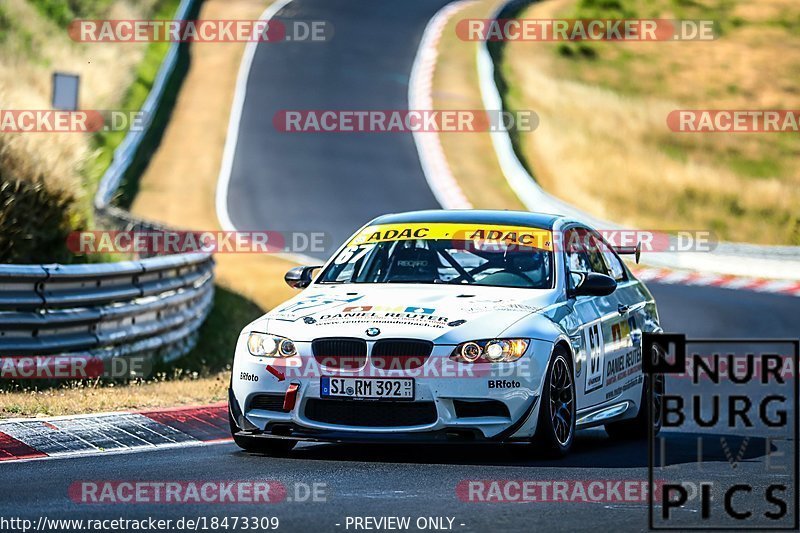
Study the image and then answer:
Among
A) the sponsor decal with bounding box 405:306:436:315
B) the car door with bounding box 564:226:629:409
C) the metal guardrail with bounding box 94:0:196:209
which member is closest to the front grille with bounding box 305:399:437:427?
the sponsor decal with bounding box 405:306:436:315

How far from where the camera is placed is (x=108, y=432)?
9633mm

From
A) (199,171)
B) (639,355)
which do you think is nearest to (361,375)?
(639,355)

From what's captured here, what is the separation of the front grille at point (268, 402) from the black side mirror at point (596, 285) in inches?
83.7

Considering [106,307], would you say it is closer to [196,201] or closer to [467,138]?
[196,201]

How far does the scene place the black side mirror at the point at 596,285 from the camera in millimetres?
9500

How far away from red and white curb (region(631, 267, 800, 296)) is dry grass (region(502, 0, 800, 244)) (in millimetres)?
5300

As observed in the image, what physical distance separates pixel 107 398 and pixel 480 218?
10.2 ft

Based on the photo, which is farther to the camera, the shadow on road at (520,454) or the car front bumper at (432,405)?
the shadow on road at (520,454)

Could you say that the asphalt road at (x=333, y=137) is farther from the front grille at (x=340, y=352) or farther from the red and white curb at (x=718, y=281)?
the front grille at (x=340, y=352)

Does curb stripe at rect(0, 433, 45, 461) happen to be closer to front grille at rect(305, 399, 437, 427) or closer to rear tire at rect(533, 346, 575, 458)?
front grille at rect(305, 399, 437, 427)

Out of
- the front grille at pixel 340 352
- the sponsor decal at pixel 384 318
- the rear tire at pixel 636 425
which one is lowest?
the rear tire at pixel 636 425

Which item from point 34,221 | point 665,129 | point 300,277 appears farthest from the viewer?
point 665,129

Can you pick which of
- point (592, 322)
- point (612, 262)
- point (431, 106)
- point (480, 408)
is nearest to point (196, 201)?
point (431, 106)

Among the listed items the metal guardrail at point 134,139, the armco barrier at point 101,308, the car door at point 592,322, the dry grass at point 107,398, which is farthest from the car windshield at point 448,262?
the metal guardrail at point 134,139
